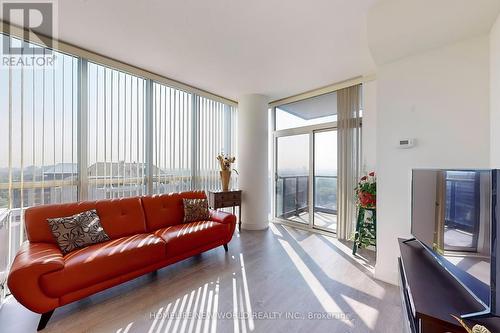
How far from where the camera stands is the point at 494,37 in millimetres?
1627

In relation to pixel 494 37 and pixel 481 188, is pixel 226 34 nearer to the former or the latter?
pixel 494 37

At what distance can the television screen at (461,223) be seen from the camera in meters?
1.07

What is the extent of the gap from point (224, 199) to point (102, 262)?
2301 mm

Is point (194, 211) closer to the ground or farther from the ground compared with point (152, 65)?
closer to the ground

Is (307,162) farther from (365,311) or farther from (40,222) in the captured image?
(40,222)

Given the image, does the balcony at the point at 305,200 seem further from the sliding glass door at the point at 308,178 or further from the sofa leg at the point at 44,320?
the sofa leg at the point at 44,320

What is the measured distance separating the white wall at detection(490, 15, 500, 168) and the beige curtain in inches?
67.8

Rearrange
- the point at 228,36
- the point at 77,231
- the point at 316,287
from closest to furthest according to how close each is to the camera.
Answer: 1. the point at 77,231
2. the point at 316,287
3. the point at 228,36

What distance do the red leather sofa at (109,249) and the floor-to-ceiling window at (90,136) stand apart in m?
0.46

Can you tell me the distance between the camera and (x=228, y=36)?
93.8 inches

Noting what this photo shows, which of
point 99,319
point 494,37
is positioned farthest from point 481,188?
point 99,319

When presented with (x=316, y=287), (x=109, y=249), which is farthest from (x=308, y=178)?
(x=109, y=249)

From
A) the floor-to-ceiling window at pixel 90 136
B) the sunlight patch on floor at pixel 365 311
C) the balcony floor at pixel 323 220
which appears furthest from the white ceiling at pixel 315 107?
the sunlight patch on floor at pixel 365 311

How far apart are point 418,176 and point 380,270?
1.21 m
